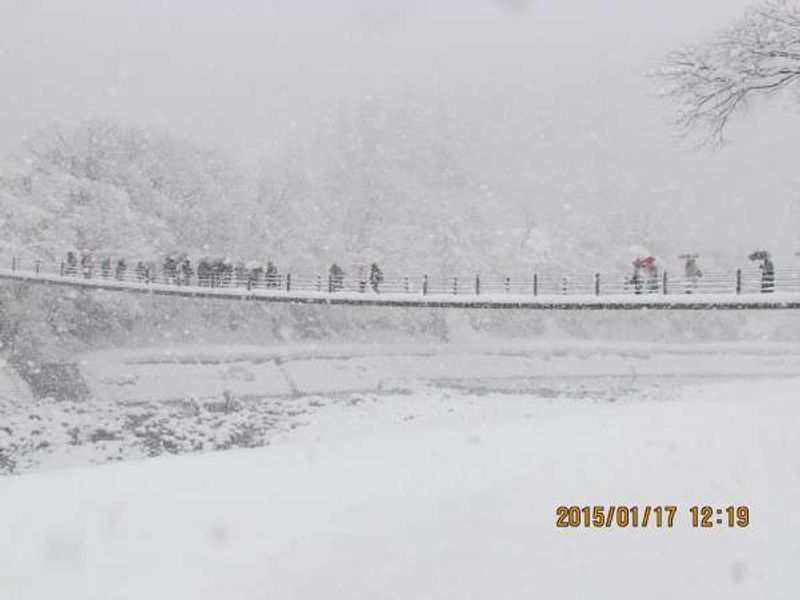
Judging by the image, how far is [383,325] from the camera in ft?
138

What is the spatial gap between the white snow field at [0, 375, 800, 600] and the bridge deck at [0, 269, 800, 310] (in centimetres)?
1499

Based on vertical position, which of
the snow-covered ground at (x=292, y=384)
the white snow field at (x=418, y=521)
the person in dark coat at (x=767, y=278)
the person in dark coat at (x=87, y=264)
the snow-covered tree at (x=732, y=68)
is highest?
the snow-covered tree at (x=732, y=68)

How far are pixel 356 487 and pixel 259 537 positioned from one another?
33.3 inches

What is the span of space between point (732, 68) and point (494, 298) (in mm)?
13309

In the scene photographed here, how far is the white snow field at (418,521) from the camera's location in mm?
3855

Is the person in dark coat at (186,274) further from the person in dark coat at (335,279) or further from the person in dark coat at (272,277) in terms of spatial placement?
the person in dark coat at (335,279)

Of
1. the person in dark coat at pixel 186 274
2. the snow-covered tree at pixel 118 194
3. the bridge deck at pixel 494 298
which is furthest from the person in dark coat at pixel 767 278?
the snow-covered tree at pixel 118 194

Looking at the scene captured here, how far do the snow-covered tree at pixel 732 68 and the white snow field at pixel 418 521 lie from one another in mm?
7364

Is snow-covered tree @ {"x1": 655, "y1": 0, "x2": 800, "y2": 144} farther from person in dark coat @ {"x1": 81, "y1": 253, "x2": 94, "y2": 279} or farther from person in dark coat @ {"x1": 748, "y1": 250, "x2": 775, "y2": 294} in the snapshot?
person in dark coat @ {"x1": 81, "y1": 253, "x2": 94, "y2": 279}

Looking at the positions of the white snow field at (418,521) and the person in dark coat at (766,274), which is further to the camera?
the person in dark coat at (766,274)

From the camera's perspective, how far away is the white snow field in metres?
3.86

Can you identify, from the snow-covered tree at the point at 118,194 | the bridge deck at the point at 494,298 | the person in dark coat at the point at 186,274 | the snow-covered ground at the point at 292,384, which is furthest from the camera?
the snow-covered tree at the point at 118,194

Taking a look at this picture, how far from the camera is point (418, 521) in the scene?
444 cm

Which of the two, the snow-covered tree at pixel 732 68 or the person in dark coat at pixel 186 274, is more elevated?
the snow-covered tree at pixel 732 68
